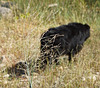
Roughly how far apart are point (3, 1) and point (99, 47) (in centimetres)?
582

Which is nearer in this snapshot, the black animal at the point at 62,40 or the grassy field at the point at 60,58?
the grassy field at the point at 60,58

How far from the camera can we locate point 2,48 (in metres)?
4.42

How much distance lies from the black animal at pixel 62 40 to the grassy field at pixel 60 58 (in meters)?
0.14

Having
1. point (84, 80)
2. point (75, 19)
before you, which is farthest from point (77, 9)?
point (84, 80)

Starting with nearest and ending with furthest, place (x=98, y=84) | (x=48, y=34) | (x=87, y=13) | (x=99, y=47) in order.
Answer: (x=98, y=84), (x=48, y=34), (x=99, y=47), (x=87, y=13)

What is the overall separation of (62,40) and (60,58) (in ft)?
1.12

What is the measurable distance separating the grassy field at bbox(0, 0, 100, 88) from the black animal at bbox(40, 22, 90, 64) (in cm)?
14

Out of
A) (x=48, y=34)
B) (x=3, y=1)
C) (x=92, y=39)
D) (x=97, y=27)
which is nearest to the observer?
(x=48, y=34)

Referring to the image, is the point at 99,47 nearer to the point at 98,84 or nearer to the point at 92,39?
the point at 92,39

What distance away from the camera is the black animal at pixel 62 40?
12.0ft

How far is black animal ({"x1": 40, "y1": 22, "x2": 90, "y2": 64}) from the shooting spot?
12.0 ft

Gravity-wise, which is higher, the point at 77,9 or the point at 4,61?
the point at 77,9

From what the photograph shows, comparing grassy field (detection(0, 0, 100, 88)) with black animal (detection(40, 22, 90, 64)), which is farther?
black animal (detection(40, 22, 90, 64))

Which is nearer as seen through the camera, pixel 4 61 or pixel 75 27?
pixel 4 61
